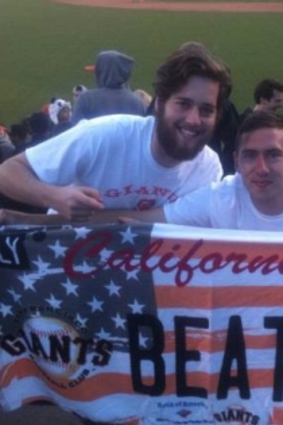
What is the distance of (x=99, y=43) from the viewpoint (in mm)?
28969

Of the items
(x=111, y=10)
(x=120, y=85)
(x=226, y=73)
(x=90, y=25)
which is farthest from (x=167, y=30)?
(x=226, y=73)

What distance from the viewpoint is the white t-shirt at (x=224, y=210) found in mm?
4273

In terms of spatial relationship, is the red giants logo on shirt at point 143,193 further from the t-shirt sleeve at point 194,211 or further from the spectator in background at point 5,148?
the spectator in background at point 5,148

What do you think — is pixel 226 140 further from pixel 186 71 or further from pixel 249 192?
pixel 249 192

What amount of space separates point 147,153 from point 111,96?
3.82 m

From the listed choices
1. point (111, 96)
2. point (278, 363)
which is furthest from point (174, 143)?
point (111, 96)

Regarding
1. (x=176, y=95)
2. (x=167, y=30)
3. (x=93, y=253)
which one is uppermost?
(x=176, y=95)

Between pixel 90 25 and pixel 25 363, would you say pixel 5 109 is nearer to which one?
pixel 25 363

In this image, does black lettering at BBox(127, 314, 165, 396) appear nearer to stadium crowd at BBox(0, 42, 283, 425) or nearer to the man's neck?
stadium crowd at BBox(0, 42, 283, 425)

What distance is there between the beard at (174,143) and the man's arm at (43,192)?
356 millimetres

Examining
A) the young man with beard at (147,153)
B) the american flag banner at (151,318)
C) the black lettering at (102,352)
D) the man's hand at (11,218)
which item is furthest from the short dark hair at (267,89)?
the black lettering at (102,352)

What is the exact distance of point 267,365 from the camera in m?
4.25

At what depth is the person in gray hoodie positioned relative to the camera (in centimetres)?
827

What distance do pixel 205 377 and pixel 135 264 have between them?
518 mm
